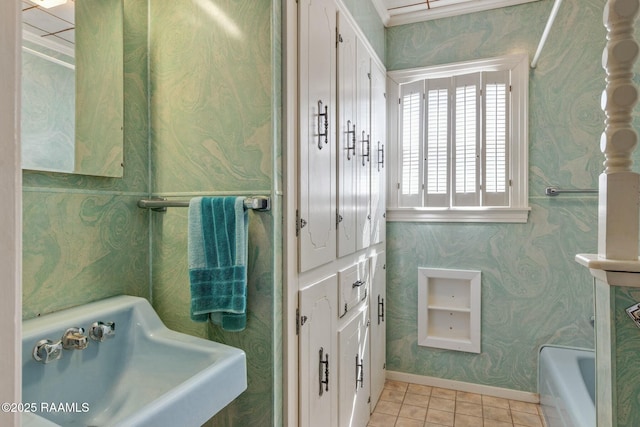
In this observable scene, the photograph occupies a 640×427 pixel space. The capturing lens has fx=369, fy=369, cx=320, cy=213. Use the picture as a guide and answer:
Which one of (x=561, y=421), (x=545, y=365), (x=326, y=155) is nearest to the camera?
(x=326, y=155)

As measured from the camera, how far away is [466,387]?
266 cm

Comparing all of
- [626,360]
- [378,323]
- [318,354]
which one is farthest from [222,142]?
[378,323]

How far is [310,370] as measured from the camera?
1501mm

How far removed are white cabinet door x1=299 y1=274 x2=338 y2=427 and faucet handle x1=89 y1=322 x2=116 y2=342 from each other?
638 millimetres

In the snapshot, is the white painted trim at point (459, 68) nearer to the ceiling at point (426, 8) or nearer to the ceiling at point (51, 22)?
the ceiling at point (426, 8)

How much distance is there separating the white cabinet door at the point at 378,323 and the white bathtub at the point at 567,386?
1.03m

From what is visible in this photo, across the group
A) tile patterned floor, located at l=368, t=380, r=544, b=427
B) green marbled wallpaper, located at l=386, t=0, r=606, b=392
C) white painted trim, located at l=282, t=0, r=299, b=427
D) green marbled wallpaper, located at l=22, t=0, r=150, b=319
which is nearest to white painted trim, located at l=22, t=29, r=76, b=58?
green marbled wallpaper, located at l=22, t=0, r=150, b=319

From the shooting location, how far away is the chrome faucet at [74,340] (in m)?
1.03

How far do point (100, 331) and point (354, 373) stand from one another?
136 centimetres

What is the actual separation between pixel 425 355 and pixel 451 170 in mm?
1389

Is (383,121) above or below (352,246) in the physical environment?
above

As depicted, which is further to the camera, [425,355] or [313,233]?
[425,355]

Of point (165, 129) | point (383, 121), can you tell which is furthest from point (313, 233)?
point (383, 121)

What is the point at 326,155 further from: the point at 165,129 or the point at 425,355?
the point at 425,355
